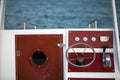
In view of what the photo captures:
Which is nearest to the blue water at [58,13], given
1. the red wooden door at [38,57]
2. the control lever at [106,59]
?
the red wooden door at [38,57]

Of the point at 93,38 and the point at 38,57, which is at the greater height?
the point at 93,38

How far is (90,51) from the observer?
3088 millimetres

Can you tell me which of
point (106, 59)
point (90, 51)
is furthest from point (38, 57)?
point (106, 59)

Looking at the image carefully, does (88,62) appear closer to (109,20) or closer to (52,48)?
(52,48)

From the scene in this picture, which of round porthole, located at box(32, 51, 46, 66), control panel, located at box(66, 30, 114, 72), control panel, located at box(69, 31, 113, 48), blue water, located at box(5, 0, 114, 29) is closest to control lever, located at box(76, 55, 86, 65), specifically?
control panel, located at box(66, 30, 114, 72)

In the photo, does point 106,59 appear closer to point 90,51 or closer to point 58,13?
point 90,51

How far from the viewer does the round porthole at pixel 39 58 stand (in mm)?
3195

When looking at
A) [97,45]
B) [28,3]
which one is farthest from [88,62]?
[28,3]

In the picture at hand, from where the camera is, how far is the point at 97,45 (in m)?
3.12

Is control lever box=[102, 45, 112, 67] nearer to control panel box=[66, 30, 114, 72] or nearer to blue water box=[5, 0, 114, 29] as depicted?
control panel box=[66, 30, 114, 72]

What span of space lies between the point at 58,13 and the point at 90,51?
1.47 metres

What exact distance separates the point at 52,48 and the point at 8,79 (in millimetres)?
820

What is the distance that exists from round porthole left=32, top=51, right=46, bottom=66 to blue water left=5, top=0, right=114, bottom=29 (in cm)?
115

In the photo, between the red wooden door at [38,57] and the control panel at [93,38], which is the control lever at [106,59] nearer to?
the control panel at [93,38]
